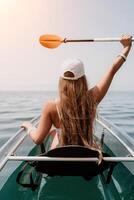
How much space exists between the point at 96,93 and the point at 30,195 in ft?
3.24

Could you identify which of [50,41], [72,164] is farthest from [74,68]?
[50,41]

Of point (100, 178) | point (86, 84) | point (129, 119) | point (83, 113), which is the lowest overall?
point (129, 119)

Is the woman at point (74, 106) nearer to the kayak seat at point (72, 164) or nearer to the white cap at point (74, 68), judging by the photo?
the white cap at point (74, 68)

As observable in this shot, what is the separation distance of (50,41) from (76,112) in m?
1.02

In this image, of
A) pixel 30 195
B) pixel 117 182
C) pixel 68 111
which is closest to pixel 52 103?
pixel 68 111

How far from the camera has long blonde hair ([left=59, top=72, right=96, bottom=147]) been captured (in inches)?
107

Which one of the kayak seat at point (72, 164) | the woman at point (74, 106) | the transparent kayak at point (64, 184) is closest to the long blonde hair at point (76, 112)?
the woman at point (74, 106)

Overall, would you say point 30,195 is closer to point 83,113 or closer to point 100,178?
point 100,178

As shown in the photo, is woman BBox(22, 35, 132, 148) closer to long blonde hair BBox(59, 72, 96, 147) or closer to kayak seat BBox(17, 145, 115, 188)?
long blonde hair BBox(59, 72, 96, 147)

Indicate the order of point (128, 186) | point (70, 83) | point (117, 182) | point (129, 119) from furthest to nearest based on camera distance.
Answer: point (129, 119) → point (117, 182) → point (128, 186) → point (70, 83)

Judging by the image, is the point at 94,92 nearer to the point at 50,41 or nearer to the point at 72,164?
the point at 72,164

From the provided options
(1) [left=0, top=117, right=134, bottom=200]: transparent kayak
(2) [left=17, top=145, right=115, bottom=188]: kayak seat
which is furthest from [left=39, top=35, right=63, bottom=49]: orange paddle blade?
(2) [left=17, top=145, right=115, bottom=188]: kayak seat

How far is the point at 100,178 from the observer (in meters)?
3.66

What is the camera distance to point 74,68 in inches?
108
